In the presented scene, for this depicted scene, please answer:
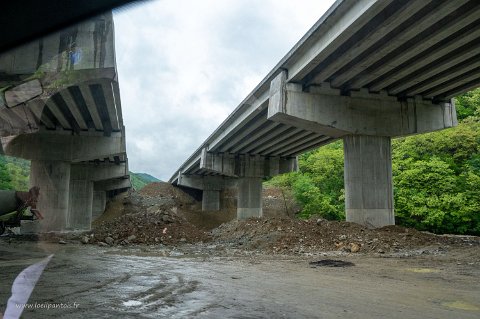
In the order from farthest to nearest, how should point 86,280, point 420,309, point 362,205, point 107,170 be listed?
point 107,170, point 362,205, point 86,280, point 420,309

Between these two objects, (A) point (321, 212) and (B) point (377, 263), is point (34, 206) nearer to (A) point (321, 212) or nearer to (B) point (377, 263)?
(B) point (377, 263)

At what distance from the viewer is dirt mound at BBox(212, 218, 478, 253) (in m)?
16.2

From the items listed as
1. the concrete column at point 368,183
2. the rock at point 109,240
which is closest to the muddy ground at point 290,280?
the rock at point 109,240

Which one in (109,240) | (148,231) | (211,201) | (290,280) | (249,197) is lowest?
(109,240)

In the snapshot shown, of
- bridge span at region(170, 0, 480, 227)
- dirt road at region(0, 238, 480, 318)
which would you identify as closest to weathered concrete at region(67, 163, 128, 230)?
bridge span at region(170, 0, 480, 227)

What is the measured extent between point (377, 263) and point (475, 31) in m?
8.57

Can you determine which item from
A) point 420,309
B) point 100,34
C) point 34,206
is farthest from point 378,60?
point 34,206

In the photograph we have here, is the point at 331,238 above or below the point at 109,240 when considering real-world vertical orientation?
above

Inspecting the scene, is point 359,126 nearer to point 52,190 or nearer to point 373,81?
point 373,81

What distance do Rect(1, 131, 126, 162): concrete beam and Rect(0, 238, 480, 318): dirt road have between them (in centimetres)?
1704

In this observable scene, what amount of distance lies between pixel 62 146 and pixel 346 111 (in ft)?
63.4

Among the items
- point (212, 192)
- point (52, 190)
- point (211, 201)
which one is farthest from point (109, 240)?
point (212, 192)

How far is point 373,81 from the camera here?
63.8 feet

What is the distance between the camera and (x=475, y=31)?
1401cm
